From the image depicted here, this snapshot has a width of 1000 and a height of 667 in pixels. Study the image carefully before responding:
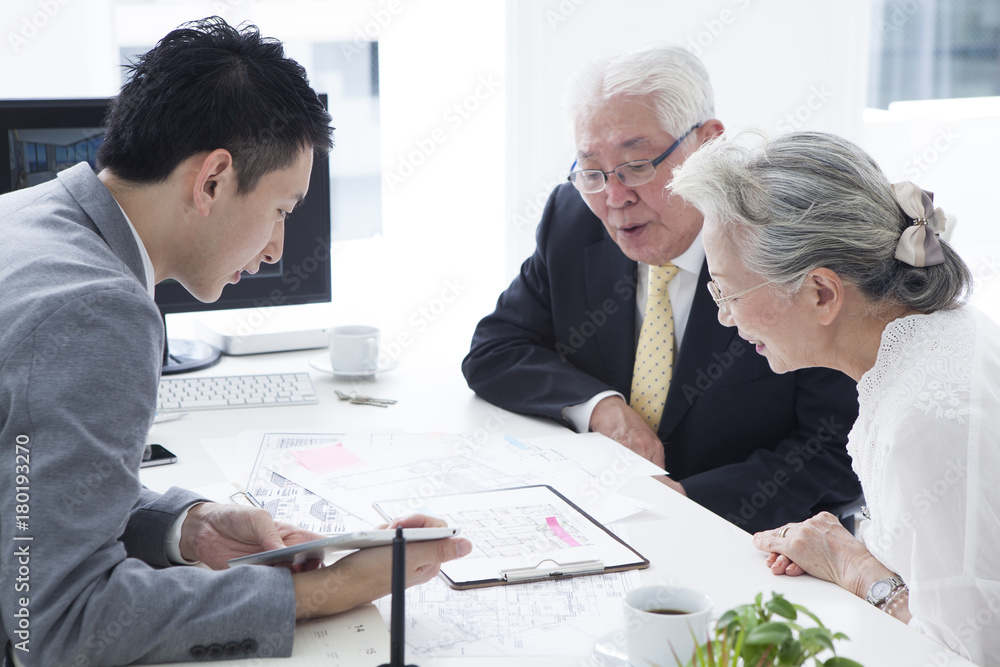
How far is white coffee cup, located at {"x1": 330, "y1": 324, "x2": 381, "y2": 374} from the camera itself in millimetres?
2078

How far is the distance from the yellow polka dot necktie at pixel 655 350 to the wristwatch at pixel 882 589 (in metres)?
0.80

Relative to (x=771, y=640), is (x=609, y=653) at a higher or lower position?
lower

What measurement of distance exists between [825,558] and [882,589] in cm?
8

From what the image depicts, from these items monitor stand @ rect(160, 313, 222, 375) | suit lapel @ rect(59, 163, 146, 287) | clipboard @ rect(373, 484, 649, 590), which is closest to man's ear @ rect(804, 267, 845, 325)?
clipboard @ rect(373, 484, 649, 590)

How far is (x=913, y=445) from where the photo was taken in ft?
3.74

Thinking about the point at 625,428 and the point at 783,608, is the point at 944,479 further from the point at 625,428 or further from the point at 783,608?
the point at 625,428

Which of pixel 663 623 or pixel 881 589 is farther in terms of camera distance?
pixel 881 589

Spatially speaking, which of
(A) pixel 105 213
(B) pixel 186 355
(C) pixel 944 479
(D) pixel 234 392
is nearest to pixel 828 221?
(C) pixel 944 479


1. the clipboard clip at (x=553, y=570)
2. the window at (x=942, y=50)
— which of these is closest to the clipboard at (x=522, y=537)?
the clipboard clip at (x=553, y=570)

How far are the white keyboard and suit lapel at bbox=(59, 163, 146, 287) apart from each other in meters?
0.79

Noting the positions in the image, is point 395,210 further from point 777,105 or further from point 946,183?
point 946,183

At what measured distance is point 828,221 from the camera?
1250 mm

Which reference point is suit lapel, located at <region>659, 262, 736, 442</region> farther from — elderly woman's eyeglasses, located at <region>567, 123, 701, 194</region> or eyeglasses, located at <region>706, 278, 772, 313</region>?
eyeglasses, located at <region>706, 278, 772, 313</region>

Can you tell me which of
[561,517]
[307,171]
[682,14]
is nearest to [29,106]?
[307,171]
